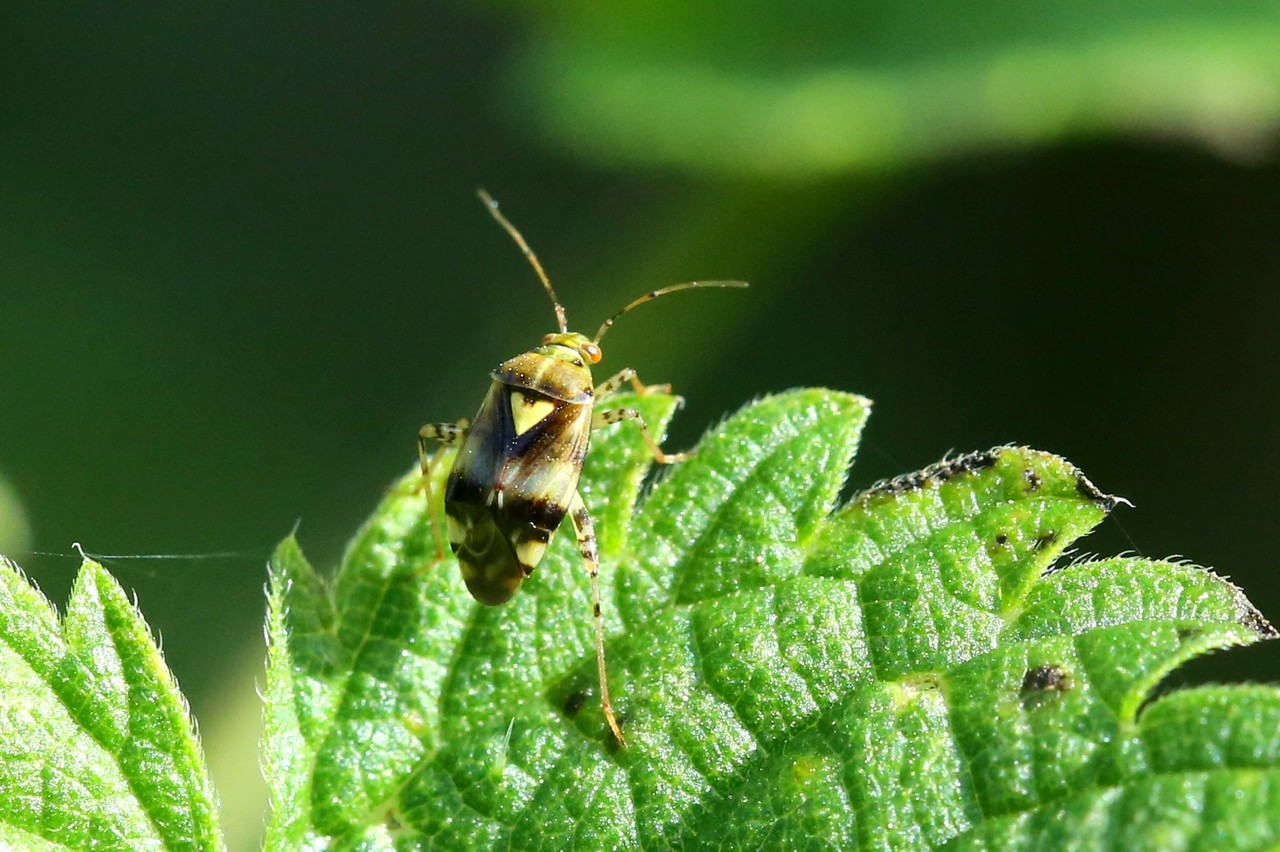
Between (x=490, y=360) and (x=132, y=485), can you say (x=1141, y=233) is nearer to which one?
(x=490, y=360)

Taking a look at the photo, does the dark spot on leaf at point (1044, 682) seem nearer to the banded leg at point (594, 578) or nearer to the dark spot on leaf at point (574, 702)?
the banded leg at point (594, 578)

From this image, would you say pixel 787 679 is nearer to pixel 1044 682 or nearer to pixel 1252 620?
pixel 1044 682

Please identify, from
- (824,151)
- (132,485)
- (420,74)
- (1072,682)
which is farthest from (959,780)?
(420,74)

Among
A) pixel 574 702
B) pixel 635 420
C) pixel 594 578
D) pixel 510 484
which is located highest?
pixel 635 420

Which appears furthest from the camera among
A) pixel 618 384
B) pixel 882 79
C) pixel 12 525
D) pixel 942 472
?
pixel 882 79

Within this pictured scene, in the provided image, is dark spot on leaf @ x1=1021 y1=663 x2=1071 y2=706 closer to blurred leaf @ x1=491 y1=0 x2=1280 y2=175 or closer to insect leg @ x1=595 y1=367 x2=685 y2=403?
insect leg @ x1=595 y1=367 x2=685 y2=403

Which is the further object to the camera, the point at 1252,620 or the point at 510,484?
the point at 510,484

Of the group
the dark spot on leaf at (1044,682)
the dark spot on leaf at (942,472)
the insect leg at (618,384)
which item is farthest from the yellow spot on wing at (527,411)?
the dark spot on leaf at (1044,682)

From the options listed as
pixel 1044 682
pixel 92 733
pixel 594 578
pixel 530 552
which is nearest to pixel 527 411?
pixel 530 552
